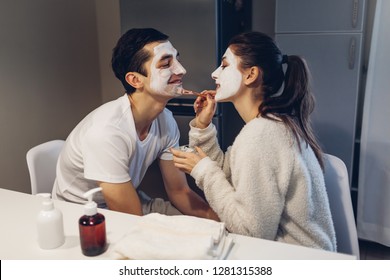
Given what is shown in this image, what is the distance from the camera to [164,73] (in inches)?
59.0

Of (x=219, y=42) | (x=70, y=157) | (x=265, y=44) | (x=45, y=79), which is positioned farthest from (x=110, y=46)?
(x=265, y=44)

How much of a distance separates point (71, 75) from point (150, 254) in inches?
72.9

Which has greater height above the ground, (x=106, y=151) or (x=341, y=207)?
(x=106, y=151)

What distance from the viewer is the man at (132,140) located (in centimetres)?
131

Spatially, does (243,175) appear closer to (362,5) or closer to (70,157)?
(70,157)

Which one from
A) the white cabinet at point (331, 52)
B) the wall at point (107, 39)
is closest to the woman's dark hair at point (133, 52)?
the white cabinet at point (331, 52)

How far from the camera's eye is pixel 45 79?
90.7 inches

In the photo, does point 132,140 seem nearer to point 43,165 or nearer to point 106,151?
point 106,151

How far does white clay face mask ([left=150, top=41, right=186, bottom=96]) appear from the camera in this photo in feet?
4.87

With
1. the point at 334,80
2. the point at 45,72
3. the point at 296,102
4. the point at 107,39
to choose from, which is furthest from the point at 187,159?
the point at 107,39

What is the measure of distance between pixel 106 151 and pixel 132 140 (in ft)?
0.40

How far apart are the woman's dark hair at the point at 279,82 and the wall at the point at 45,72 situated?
137 centimetres

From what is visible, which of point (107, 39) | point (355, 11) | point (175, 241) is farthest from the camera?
point (107, 39)

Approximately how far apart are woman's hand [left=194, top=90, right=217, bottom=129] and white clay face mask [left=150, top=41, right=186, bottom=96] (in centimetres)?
11
